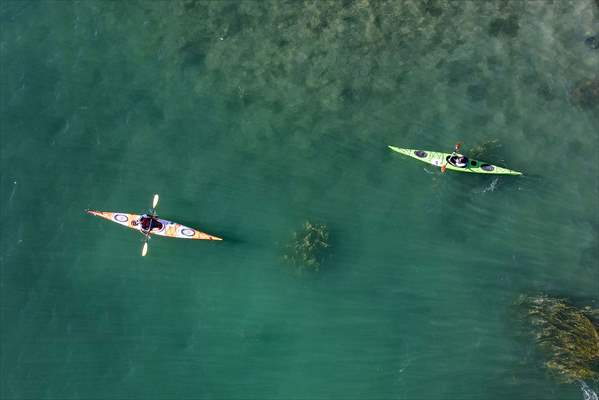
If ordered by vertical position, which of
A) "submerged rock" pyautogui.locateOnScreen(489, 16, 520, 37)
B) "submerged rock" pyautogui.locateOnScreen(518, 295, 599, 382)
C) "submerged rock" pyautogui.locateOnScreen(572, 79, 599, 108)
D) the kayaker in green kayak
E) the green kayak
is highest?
"submerged rock" pyautogui.locateOnScreen(489, 16, 520, 37)

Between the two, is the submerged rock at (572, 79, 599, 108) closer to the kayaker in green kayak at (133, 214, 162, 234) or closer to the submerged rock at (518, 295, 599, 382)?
the submerged rock at (518, 295, 599, 382)

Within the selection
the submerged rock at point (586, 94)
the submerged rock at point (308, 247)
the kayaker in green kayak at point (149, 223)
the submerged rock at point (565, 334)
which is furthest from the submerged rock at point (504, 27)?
the kayaker in green kayak at point (149, 223)

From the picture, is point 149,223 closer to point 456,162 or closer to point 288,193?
point 288,193

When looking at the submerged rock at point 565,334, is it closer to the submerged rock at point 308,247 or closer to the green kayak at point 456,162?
the green kayak at point 456,162

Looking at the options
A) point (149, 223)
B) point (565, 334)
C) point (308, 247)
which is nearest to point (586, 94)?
point (565, 334)

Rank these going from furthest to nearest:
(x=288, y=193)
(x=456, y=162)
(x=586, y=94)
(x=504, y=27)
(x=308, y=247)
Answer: (x=504, y=27), (x=586, y=94), (x=288, y=193), (x=456, y=162), (x=308, y=247)

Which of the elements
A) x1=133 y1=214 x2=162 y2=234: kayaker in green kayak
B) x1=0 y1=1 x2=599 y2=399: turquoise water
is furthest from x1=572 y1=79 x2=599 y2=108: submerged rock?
x1=133 y1=214 x2=162 y2=234: kayaker in green kayak
